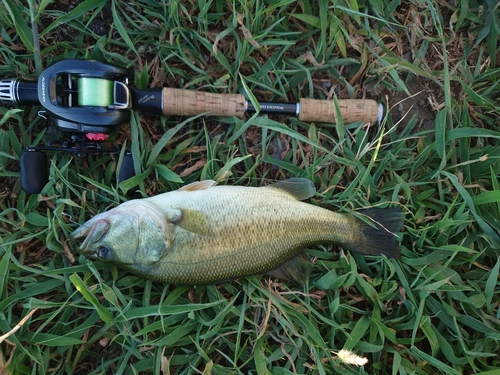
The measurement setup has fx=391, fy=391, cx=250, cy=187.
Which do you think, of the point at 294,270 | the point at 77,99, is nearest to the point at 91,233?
the point at 77,99

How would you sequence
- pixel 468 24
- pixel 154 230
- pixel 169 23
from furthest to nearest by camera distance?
pixel 468 24, pixel 169 23, pixel 154 230

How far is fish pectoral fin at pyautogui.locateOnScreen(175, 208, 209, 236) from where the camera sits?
2.49m

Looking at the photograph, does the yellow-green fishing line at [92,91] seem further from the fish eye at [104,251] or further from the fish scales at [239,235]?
the fish eye at [104,251]

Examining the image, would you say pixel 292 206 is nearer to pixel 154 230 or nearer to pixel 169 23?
pixel 154 230

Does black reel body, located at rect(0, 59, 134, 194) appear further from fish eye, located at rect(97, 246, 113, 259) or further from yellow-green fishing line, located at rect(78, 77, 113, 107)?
fish eye, located at rect(97, 246, 113, 259)

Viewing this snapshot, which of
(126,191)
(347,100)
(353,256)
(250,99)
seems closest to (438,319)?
(353,256)

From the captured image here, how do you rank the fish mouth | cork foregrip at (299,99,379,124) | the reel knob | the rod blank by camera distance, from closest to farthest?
1. the fish mouth
2. the reel knob
3. the rod blank
4. cork foregrip at (299,99,379,124)

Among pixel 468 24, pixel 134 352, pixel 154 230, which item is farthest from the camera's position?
pixel 468 24

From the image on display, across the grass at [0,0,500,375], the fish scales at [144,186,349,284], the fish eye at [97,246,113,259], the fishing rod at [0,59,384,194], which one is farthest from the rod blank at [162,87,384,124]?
the fish eye at [97,246,113,259]

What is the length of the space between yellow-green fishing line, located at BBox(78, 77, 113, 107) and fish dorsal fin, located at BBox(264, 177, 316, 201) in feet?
4.15

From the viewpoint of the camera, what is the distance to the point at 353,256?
294 cm

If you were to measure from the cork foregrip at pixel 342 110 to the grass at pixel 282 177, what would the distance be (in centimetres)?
10

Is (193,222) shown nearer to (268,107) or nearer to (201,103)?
(201,103)

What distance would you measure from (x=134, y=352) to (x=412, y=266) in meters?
2.07
